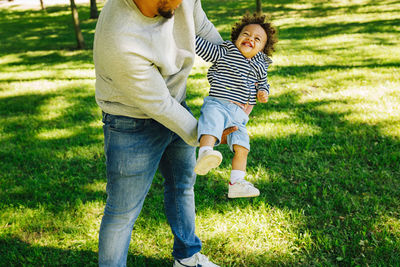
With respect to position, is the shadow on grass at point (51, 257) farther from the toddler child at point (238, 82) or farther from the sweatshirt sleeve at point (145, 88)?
the sweatshirt sleeve at point (145, 88)

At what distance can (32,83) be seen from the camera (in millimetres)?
6723

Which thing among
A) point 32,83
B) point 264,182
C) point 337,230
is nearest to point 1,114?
point 32,83

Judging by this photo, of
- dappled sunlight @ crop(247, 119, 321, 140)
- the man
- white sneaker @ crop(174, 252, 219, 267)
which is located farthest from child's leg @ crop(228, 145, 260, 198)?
dappled sunlight @ crop(247, 119, 321, 140)

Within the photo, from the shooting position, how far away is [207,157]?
191cm

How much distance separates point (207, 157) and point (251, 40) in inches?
40.3

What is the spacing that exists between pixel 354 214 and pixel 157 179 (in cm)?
184

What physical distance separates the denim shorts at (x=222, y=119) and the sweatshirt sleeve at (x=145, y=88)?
0.33 m

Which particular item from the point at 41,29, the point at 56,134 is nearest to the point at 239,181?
the point at 56,134

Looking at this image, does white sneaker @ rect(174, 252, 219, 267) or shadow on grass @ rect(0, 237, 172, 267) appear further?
shadow on grass @ rect(0, 237, 172, 267)

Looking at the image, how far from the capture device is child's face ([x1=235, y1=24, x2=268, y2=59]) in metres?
2.47

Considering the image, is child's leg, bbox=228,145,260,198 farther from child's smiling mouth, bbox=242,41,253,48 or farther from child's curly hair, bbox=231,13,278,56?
child's curly hair, bbox=231,13,278,56

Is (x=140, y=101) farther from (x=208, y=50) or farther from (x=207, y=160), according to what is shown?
(x=208, y=50)

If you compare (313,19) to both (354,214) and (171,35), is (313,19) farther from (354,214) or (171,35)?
(171,35)

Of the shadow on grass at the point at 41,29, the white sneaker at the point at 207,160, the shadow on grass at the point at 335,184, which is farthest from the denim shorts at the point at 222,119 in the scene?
the shadow on grass at the point at 41,29
